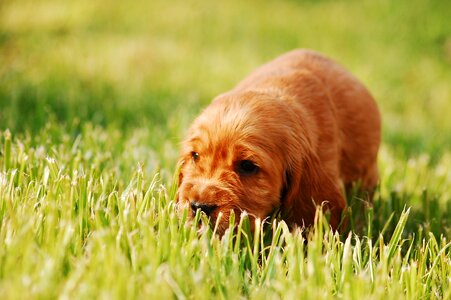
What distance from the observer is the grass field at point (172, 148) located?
2.17 m

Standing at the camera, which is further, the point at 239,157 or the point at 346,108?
the point at 346,108

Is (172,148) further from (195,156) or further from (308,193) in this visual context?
(308,193)

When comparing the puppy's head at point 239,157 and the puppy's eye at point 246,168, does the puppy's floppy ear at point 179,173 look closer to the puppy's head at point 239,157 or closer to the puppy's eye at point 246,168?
the puppy's head at point 239,157

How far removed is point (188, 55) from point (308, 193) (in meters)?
4.19

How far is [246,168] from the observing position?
2.94 metres

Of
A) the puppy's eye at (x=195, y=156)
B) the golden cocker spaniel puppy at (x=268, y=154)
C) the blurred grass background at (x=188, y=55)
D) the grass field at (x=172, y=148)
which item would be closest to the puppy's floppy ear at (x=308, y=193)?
the golden cocker spaniel puppy at (x=268, y=154)

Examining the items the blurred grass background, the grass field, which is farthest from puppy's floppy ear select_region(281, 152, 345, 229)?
the blurred grass background

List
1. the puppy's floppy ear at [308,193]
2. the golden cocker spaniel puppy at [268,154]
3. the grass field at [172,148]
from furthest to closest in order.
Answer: the puppy's floppy ear at [308,193]
the golden cocker spaniel puppy at [268,154]
the grass field at [172,148]

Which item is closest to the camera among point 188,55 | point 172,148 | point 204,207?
point 204,207

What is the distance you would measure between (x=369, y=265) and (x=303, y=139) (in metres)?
0.82

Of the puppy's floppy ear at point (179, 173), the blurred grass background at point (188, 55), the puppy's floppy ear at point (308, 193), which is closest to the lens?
the puppy's floppy ear at point (179, 173)

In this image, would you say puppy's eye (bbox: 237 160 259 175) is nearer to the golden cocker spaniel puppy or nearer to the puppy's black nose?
the golden cocker spaniel puppy

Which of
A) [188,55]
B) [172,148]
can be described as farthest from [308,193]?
[188,55]

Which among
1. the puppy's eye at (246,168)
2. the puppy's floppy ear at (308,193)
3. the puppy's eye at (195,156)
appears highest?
the puppy's eye at (195,156)
